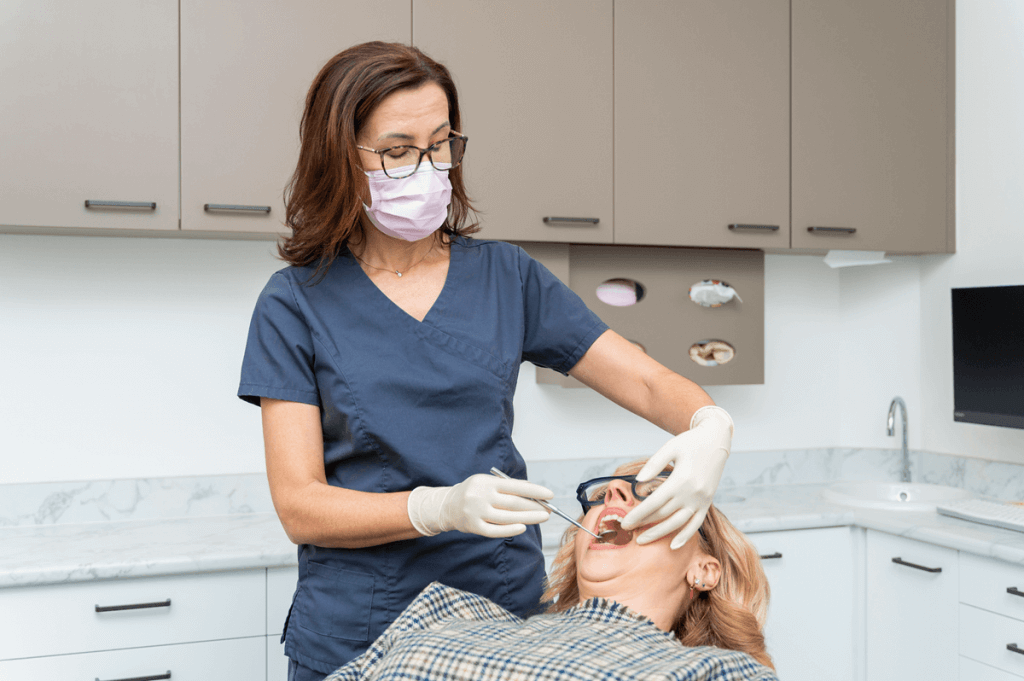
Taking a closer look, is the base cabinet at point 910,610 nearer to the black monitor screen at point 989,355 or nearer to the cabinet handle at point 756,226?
the black monitor screen at point 989,355

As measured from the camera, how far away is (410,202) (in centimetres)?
117

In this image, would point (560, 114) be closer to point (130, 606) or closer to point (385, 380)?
point (385, 380)

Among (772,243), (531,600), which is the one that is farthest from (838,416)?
(531,600)

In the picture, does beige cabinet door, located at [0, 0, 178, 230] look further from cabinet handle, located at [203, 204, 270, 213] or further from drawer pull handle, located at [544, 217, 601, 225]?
drawer pull handle, located at [544, 217, 601, 225]

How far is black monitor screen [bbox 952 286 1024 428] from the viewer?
2182 millimetres

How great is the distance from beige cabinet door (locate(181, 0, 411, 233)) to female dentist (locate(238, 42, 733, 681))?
0.78 meters

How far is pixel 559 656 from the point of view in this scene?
98 centimetres

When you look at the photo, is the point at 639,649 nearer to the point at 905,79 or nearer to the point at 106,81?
the point at 106,81

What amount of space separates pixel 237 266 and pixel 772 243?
4.78ft

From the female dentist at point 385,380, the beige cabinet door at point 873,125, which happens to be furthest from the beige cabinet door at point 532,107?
the female dentist at point 385,380

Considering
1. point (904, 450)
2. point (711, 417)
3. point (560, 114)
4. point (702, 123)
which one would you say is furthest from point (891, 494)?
point (711, 417)

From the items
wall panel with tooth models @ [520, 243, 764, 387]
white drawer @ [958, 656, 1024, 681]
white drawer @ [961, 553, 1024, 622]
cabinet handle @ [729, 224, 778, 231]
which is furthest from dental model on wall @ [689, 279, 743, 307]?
white drawer @ [958, 656, 1024, 681]

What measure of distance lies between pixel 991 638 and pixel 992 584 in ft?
0.41

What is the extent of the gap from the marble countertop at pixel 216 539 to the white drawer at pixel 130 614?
31mm
